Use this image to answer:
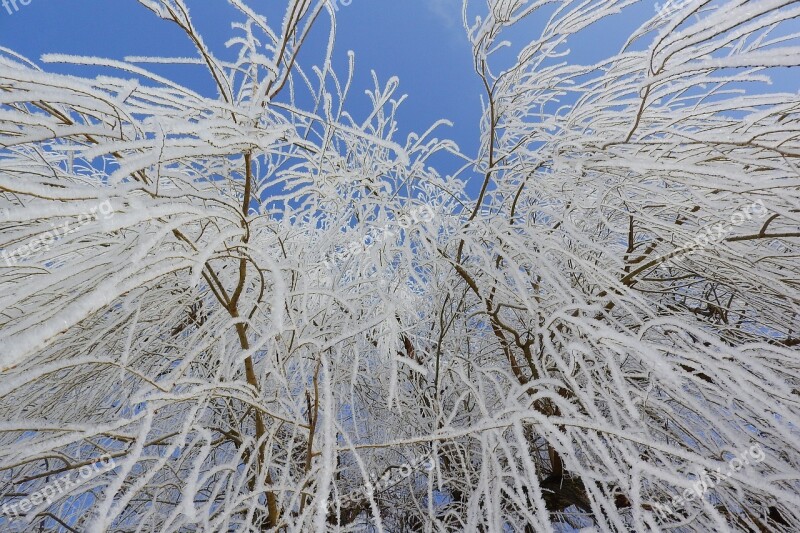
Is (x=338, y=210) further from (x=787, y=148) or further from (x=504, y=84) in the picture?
(x=787, y=148)

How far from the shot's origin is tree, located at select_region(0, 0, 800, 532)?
0.77 meters

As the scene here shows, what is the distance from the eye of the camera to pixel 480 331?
2.23 metres

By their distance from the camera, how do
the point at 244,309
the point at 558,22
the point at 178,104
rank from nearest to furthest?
the point at 178,104
the point at 558,22
the point at 244,309

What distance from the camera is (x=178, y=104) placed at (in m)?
0.89

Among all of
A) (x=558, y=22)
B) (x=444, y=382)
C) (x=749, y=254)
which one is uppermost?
(x=558, y=22)

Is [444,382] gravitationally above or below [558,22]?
below

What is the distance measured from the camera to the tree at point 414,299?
77cm

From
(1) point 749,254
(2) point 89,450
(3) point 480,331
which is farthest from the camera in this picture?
(3) point 480,331

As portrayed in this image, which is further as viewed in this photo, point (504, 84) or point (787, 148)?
point (504, 84)

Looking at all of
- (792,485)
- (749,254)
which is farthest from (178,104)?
(792,485)

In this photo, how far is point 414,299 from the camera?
2861 millimetres

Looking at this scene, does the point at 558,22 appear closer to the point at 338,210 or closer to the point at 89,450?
the point at 338,210

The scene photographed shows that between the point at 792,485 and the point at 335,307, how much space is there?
171 cm

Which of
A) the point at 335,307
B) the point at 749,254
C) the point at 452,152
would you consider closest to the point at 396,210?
the point at 452,152
